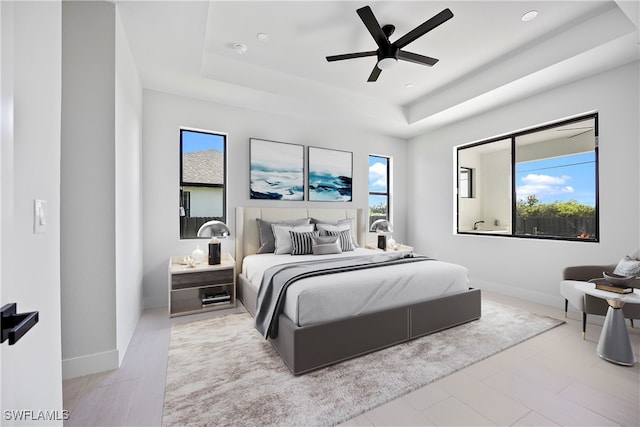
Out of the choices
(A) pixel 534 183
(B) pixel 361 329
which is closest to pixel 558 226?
(A) pixel 534 183

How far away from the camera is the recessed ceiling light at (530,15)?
255cm

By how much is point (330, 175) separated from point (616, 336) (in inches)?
145

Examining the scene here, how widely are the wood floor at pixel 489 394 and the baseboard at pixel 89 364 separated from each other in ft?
0.14

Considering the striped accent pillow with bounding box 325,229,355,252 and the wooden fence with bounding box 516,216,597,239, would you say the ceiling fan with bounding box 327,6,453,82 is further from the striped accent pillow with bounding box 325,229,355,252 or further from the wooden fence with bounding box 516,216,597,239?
the wooden fence with bounding box 516,216,597,239

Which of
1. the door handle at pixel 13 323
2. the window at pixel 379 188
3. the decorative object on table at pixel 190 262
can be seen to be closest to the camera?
the door handle at pixel 13 323

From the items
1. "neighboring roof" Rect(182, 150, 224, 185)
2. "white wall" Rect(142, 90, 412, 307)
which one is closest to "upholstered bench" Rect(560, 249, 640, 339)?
"white wall" Rect(142, 90, 412, 307)

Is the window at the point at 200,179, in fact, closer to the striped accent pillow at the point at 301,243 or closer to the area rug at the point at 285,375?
the striped accent pillow at the point at 301,243

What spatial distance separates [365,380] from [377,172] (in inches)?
160

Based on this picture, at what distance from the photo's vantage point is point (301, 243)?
138 inches

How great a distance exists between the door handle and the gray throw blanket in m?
1.66

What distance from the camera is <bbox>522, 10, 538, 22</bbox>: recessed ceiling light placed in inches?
100

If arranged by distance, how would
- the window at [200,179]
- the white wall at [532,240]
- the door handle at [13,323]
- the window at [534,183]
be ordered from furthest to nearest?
the window at [200,179], the window at [534,183], the white wall at [532,240], the door handle at [13,323]

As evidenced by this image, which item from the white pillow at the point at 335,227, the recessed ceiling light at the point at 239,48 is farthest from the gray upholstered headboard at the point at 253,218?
the recessed ceiling light at the point at 239,48

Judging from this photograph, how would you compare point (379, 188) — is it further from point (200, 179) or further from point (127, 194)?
point (127, 194)
